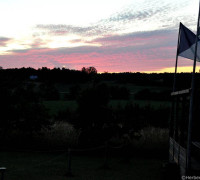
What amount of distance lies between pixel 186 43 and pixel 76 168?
725cm

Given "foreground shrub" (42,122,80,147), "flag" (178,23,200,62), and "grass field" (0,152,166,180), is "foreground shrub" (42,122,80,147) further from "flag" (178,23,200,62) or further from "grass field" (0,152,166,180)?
"flag" (178,23,200,62)

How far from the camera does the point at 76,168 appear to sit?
13.9 meters

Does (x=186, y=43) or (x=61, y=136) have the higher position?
(x=186, y=43)

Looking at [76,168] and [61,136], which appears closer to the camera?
[76,168]

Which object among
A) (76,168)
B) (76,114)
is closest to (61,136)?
(76,114)

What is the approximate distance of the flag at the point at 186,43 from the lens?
1247 cm

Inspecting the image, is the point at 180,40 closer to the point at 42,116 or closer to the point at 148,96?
the point at 42,116

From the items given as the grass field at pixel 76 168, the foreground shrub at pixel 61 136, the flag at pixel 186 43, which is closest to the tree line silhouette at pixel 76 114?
the foreground shrub at pixel 61 136

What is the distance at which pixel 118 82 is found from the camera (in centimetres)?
6856

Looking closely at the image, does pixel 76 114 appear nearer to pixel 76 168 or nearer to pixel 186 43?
pixel 76 168

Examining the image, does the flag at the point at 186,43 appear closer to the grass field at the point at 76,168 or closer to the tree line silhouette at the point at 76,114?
the grass field at the point at 76,168

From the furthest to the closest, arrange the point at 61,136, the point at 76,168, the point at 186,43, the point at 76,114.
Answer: the point at 61,136 < the point at 76,114 < the point at 76,168 < the point at 186,43

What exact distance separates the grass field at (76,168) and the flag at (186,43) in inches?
204

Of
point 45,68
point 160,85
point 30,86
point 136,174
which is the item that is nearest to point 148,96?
point 160,85
